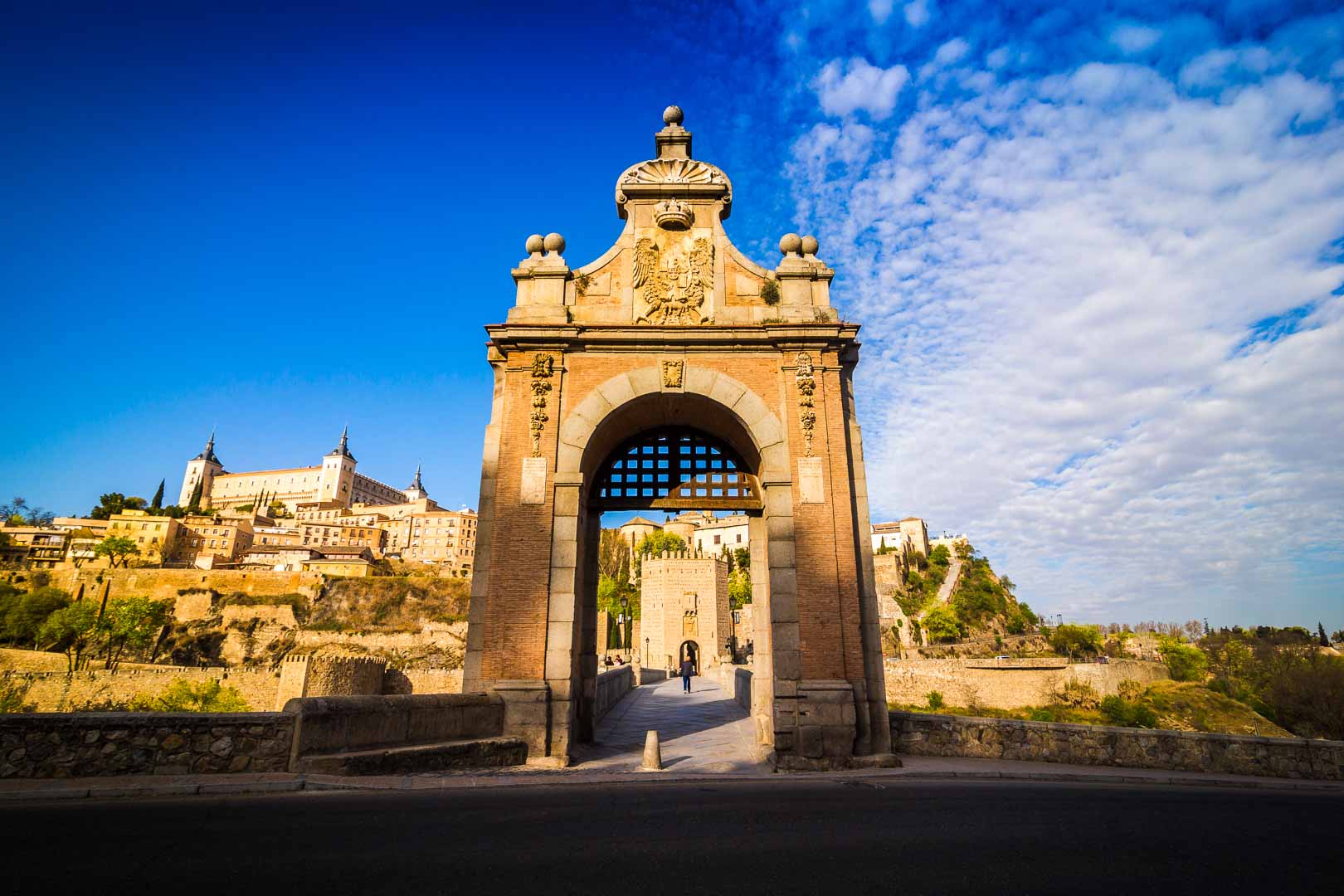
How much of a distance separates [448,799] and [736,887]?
4.25m

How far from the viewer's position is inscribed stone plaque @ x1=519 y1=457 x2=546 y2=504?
12270 mm

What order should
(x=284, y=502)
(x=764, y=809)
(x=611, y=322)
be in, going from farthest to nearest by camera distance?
(x=284, y=502) < (x=611, y=322) < (x=764, y=809)

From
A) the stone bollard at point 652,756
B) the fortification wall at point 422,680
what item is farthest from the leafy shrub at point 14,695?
the stone bollard at point 652,756

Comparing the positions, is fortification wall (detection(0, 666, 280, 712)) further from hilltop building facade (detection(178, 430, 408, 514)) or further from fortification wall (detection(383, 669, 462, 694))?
hilltop building facade (detection(178, 430, 408, 514))

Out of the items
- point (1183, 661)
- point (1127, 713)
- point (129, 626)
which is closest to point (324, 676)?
point (129, 626)

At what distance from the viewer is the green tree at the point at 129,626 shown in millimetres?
60000

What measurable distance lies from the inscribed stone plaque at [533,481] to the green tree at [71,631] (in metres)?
70.1

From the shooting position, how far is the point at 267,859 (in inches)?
179

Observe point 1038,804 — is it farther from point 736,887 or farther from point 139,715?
point 139,715

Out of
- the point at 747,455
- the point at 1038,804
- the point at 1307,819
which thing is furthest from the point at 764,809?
the point at 747,455

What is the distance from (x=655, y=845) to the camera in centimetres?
520

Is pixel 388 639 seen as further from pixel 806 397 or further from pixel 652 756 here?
pixel 806 397

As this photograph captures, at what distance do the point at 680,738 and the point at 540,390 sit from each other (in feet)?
28.2

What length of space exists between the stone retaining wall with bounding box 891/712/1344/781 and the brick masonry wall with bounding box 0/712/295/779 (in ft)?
34.9
